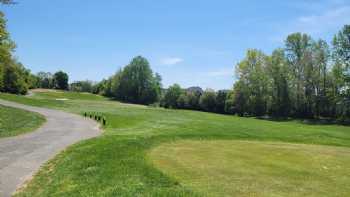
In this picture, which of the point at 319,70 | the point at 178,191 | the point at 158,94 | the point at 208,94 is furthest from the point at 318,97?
the point at 178,191

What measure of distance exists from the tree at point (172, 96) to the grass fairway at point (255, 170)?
252ft

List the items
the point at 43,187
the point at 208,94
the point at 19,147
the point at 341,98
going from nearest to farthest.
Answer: the point at 43,187
the point at 19,147
the point at 341,98
the point at 208,94

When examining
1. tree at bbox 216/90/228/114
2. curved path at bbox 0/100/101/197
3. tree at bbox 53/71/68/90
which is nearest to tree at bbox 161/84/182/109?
tree at bbox 216/90/228/114

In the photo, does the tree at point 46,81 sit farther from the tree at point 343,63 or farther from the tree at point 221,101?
the tree at point 343,63

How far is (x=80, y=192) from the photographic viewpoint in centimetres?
827

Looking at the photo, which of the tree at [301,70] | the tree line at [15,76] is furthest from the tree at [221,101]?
the tree line at [15,76]

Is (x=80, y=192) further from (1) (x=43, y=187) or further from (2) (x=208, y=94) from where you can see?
(2) (x=208, y=94)

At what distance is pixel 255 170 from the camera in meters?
10.3

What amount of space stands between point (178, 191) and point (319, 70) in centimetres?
5742

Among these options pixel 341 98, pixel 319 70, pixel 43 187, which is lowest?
pixel 43 187

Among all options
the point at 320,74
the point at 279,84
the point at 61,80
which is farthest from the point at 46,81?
the point at 320,74

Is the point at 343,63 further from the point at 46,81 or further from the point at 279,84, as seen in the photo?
the point at 46,81

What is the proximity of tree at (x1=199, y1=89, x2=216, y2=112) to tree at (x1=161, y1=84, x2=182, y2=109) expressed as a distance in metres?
11.4

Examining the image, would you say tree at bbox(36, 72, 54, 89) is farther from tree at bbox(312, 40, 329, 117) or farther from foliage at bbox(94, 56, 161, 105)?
tree at bbox(312, 40, 329, 117)
